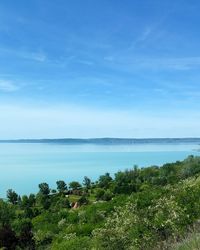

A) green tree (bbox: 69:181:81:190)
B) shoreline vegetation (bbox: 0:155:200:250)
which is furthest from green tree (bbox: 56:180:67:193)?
green tree (bbox: 69:181:81:190)

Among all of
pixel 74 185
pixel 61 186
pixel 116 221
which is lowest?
pixel 61 186

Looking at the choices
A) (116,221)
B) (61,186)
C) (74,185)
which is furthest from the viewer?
(74,185)

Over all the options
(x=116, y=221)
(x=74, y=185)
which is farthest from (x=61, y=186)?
(x=116, y=221)

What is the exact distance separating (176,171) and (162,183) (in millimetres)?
15166

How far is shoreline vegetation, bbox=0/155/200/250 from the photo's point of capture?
64.6 feet

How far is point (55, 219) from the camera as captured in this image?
6272cm

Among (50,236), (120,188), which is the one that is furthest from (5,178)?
(50,236)

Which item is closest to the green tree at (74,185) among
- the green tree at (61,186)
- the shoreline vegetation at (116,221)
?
the shoreline vegetation at (116,221)

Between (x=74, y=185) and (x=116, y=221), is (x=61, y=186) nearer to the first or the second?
(x=74, y=185)

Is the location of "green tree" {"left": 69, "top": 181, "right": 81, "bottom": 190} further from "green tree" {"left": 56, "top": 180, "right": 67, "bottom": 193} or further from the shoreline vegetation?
"green tree" {"left": 56, "top": 180, "right": 67, "bottom": 193}

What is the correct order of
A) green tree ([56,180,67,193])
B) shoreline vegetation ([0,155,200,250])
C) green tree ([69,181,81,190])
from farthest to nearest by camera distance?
1. green tree ([69,181,81,190])
2. green tree ([56,180,67,193])
3. shoreline vegetation ([0,155,200,250])

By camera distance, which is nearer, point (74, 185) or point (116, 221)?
point (116, 221)

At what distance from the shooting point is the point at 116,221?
21.7m

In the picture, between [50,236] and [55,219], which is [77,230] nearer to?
[50,236]
